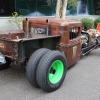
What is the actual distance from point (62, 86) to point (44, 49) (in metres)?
0.89

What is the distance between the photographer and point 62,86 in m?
4.03

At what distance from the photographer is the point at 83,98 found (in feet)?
11.6

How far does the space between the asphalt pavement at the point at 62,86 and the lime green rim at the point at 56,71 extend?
23cm

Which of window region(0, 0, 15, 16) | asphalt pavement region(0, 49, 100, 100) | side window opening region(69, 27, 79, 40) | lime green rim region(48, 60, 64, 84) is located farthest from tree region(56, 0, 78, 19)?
lime green rim region(48, 60, 64, 84)

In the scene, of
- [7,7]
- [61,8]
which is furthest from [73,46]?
[7,7]

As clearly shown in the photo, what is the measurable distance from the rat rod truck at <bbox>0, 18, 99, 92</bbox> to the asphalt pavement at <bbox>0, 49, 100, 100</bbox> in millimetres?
172

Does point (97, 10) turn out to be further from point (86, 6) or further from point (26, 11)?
point (26, 11)

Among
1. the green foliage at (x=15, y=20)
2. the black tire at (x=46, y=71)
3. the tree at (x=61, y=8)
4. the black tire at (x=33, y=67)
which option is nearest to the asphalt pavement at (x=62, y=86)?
the black tire at (x=46, y=71)

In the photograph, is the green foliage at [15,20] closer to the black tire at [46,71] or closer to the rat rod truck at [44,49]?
the rat rod truck at [44,49]

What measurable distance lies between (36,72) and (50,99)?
1.89 ft

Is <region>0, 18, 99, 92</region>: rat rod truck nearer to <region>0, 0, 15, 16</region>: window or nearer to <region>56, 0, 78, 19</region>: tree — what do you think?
<region>56, 0, 78, 19</region>: tree

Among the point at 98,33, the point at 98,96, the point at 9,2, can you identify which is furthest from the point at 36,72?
the point at 9,2

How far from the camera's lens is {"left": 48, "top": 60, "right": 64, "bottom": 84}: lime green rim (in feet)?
12.9

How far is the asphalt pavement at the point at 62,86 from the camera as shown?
3576 millimetres
